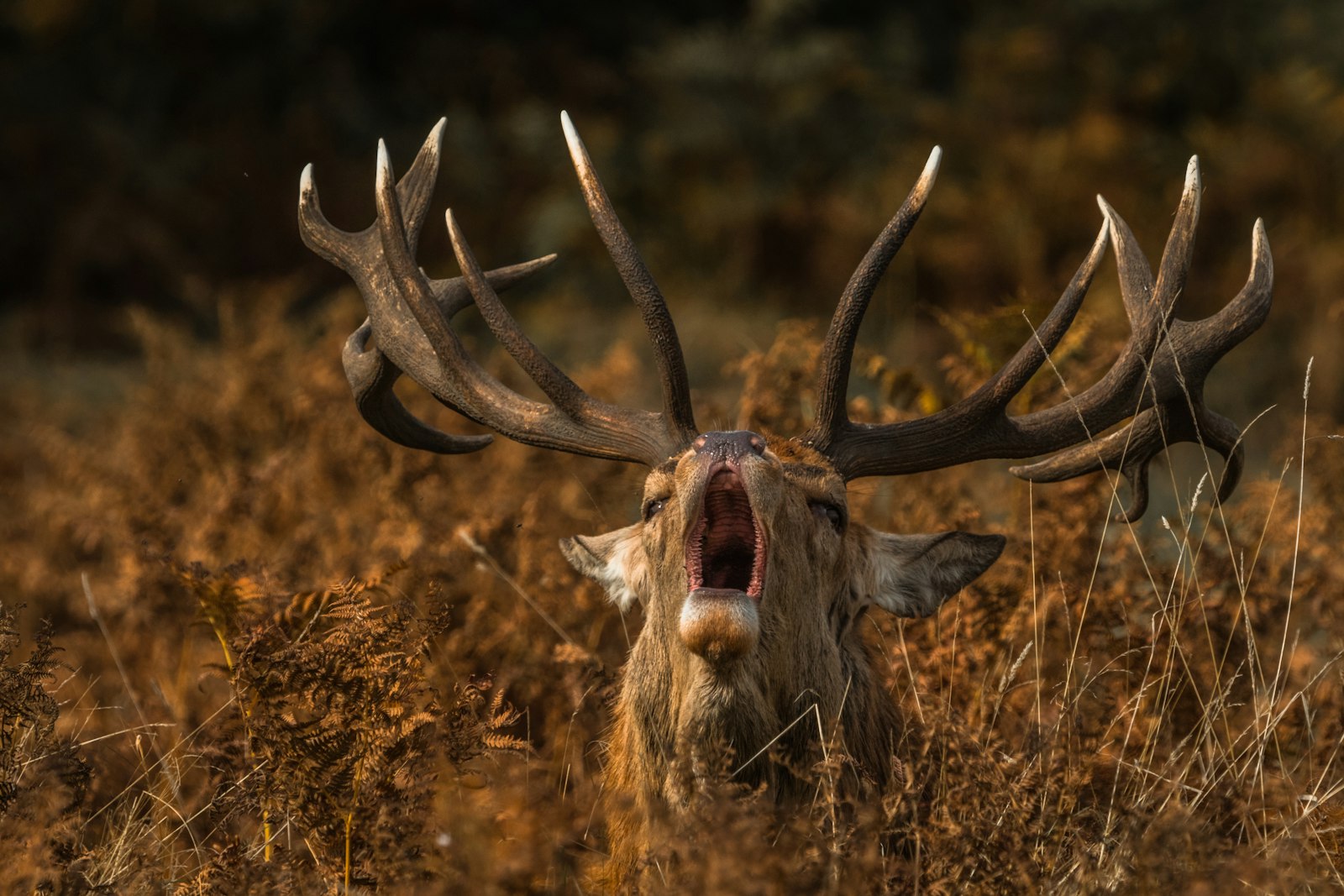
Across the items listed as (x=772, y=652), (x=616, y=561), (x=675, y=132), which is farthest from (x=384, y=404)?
(x=675, y=132)

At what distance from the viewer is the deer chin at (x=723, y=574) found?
Result: 390cm

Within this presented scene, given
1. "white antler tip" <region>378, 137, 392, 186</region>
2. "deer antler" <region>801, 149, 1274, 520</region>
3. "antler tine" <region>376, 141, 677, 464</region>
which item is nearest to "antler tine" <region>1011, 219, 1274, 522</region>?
"deer antler" <region>801, 149, 1274, 520</region>

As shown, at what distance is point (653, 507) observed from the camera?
179 inches

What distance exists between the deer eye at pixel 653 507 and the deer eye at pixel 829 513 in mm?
421

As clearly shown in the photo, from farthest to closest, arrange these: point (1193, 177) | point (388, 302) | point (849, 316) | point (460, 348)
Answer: point (388, 302), point (460, 348), point (1193, 177), point (849, 316)

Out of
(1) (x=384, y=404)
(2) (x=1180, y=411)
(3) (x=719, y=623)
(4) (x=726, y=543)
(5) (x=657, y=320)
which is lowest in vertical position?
(3) (x=719, y=623)

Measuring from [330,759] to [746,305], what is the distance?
47.5 feet

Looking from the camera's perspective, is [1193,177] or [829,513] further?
[1193,177]

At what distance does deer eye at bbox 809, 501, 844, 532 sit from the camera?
177 inches

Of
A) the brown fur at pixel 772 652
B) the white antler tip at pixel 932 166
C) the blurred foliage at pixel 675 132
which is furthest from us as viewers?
the blurred foliage at pixel 675 132

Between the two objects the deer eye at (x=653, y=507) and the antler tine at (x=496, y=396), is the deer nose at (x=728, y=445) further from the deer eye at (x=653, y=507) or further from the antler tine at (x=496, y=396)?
the antler tine at (x=496, y=396)

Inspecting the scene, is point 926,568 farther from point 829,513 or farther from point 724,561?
point 724,561

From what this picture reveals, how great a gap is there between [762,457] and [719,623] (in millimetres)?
451

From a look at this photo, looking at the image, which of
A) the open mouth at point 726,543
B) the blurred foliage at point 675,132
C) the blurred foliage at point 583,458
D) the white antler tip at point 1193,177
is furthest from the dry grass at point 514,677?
the blurred foliage at point 675,132
